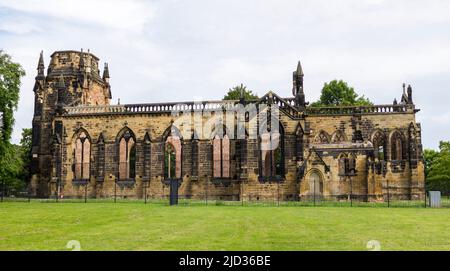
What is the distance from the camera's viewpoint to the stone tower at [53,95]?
48.6 m

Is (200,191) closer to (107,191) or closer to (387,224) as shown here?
(107,191)

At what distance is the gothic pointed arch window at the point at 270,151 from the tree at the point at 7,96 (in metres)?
19.4

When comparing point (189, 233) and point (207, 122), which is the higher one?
point (207, 122)

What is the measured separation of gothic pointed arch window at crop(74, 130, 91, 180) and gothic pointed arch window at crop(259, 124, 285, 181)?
660 inches

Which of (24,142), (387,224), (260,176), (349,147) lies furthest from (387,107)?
(24,142)

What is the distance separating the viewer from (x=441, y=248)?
1248 centimetres

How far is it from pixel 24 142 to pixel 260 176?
39.5 meters

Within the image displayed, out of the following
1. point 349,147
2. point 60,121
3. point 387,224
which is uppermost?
point 60,121

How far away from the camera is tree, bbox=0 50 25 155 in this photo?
38.3m

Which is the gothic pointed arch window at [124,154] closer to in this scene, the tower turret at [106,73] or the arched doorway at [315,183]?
the tower turret at [106,73]

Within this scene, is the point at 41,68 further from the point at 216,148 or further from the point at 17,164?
the point at 216,148

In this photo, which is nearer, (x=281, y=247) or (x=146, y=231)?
(x=281, y=247)

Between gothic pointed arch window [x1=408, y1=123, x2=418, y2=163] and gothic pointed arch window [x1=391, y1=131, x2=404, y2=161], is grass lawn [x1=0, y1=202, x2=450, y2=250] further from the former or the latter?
gothic pointed arch window [x1=391, y1=131, x2=404, y2=161]

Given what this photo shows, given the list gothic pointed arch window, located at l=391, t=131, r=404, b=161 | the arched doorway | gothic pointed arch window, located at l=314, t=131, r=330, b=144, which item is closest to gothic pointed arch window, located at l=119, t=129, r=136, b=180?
gothic pointed arch window, located at l=314, t=131, r=330, b=144
